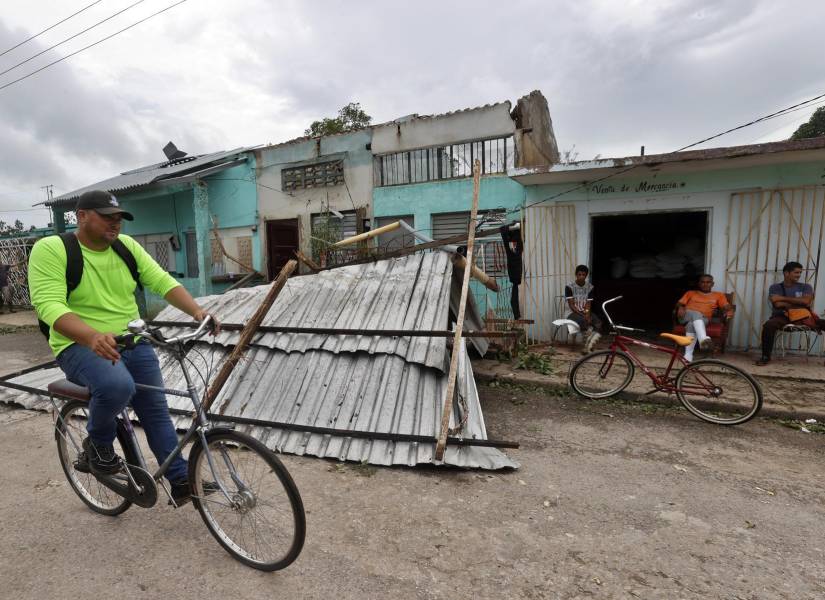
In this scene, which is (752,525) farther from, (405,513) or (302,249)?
(302,249)

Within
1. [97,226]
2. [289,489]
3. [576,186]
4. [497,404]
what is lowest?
[497,404]

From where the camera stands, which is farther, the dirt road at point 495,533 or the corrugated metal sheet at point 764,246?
the corrugated metal sheet at point 764,246

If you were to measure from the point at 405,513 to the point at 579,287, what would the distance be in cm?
587

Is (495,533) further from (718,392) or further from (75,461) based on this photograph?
(718,392)

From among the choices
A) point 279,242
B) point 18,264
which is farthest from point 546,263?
point 18,264

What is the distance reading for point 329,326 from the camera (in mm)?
4797

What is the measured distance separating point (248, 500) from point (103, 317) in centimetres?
138

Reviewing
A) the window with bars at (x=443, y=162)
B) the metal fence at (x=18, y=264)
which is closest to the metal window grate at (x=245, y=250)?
the window with bars at (x=443, y=162)

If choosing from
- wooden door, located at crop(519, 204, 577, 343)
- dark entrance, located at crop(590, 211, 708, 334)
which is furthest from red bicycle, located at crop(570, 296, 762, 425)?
dark entrance, located at crop(590, 211, 708, 334)

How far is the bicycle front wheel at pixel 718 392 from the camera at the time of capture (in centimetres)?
455

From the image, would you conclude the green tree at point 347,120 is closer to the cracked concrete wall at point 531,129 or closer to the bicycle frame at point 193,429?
the cracked concrete wall at point 531,129

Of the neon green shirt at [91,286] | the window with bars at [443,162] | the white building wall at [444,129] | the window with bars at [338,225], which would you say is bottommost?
the neon green shirt at [91,286]

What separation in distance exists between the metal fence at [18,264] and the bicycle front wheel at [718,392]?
69.2 feet

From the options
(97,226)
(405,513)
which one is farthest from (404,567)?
(97,226)
